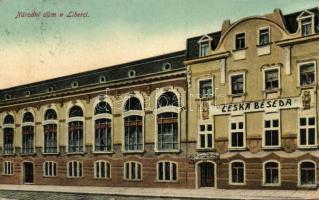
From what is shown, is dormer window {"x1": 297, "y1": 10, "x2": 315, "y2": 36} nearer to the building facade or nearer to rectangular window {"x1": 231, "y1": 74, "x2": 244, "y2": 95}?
the building facade

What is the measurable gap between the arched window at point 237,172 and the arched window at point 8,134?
19560mm

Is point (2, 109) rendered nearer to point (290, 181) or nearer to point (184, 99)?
point (184, 99)

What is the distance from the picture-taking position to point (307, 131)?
70.3 feet

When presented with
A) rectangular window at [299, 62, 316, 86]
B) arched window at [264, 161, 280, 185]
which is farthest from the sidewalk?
rectangular window at [299, 62, 316, 86]

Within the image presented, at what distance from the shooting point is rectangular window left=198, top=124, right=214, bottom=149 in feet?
82.0

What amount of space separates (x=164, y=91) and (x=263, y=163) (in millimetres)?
7078

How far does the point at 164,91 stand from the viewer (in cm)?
2695

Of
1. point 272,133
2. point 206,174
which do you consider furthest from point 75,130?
point 272,133

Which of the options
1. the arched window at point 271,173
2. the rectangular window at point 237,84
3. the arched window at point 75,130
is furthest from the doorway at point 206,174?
the arched window at point 75,130

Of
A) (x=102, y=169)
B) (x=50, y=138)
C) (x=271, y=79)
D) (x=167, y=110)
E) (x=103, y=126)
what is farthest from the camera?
(x=50, y=138)

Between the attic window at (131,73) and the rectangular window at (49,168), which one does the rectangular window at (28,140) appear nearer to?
the rectangular window at (49,168)

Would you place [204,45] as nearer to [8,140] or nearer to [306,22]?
[306,22]

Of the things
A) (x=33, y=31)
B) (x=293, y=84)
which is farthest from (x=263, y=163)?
(x=33, y=31)

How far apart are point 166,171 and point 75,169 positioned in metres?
7.90
